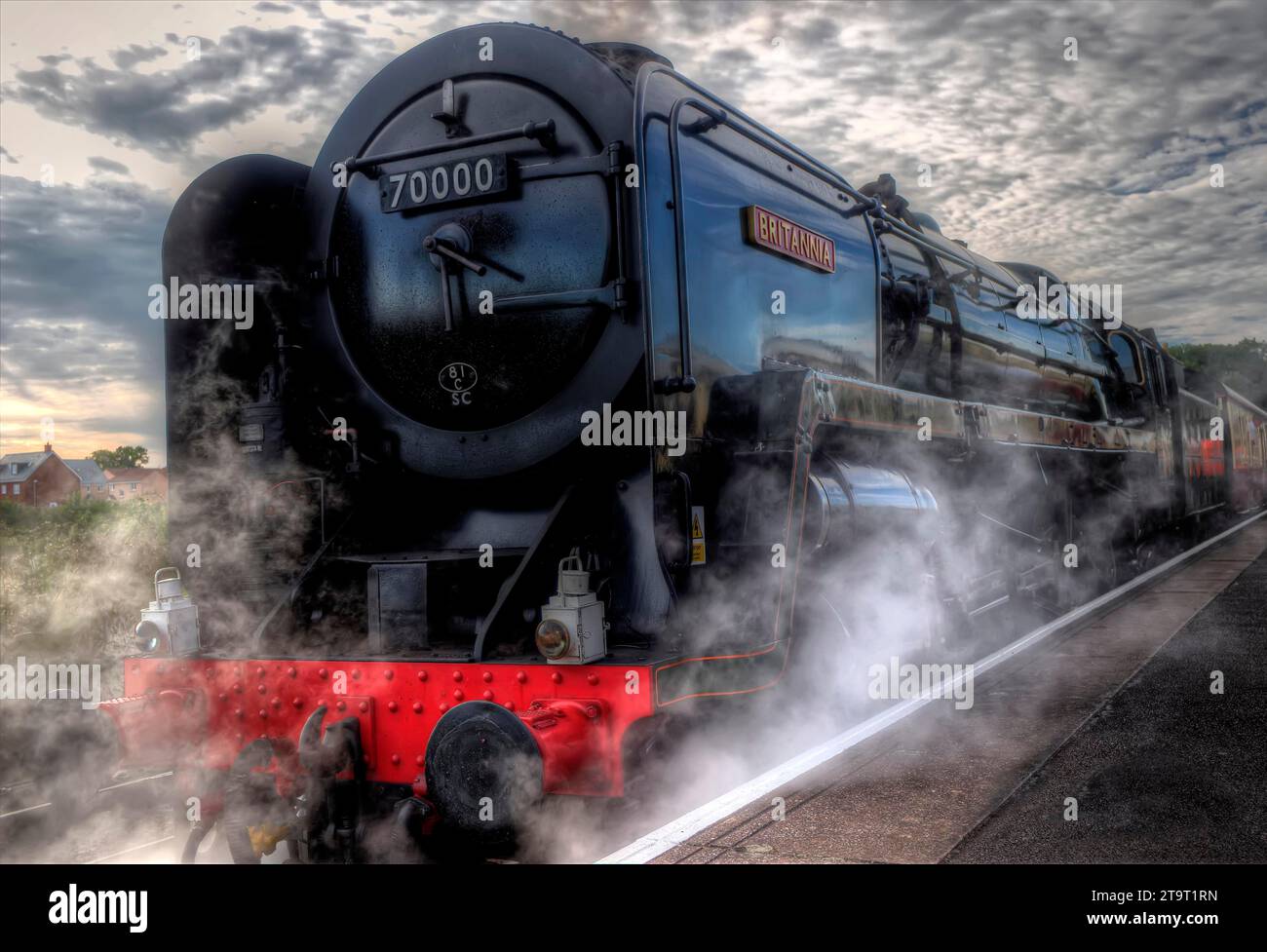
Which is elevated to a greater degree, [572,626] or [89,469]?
[89,469]

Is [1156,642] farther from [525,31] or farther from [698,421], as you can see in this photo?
[525,31]

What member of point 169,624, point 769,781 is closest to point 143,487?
point 169,624

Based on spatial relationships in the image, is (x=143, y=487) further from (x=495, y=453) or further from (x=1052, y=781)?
(x=1052, y=781)

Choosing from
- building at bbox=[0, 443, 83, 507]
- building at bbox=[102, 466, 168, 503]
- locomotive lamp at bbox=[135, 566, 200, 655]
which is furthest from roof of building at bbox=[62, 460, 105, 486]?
locomotive lamp at bbox=[135, 566, 200, 655]

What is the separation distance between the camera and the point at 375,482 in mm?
3955

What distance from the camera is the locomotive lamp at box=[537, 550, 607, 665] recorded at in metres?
2.92

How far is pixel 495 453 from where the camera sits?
11.8ft

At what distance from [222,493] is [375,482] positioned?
0.58 meters

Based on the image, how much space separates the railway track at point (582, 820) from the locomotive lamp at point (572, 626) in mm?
543

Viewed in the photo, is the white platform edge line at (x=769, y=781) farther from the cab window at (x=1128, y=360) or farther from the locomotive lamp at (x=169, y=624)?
the cab window at (x=1128, y=360)

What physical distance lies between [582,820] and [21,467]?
2823cm

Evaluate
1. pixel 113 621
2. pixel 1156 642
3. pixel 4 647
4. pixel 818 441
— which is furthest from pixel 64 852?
pixel 1156 642
